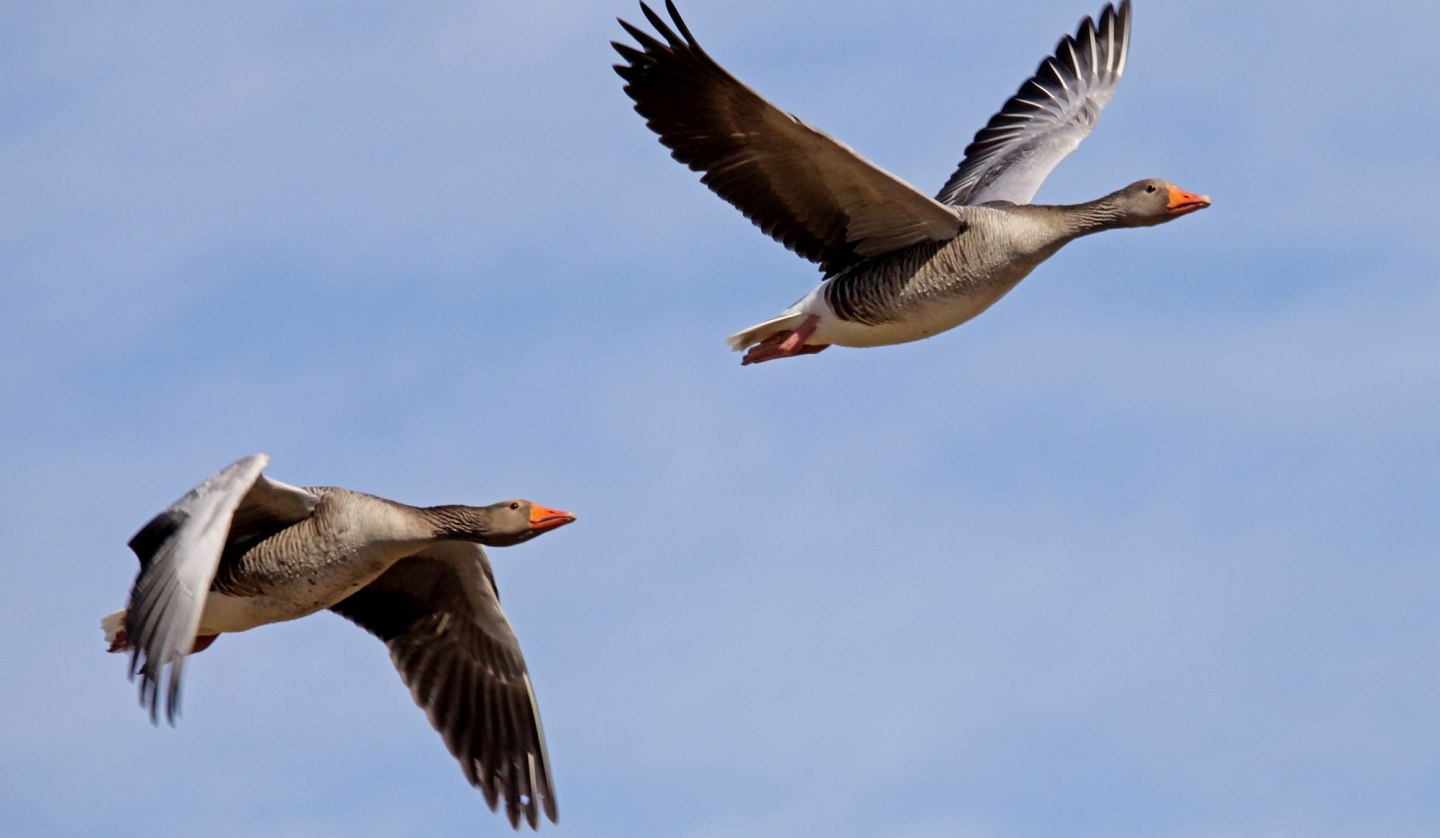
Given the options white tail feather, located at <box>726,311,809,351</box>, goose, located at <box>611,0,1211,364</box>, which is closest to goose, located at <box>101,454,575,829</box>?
white tail feather, located at <box>726,311,809,351</box>

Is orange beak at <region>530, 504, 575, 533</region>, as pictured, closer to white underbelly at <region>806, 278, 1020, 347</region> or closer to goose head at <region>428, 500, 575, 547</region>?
goose head at <region>428, 500, 575, 547</region>

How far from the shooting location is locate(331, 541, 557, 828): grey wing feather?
12.6 meters

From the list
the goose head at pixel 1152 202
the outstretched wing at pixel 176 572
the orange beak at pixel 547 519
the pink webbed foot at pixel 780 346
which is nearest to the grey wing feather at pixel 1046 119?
the goose head at pixel 1152 202

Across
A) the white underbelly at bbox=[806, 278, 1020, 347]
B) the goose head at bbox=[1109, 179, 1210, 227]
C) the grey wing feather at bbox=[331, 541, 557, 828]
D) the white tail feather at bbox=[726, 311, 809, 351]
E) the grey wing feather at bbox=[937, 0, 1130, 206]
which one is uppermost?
the grey wing feather at bbox=[937, 0, 1130, 206]

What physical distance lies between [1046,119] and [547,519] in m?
6.93

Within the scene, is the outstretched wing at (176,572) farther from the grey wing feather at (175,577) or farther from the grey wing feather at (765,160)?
the grey wing feather at (765,160)

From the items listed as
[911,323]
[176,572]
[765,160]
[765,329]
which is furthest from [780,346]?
[176,572]

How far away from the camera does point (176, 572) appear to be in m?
10.1

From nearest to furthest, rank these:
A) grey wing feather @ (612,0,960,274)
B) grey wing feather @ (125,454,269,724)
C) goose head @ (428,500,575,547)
→ grey wing feather @ (125,454,269,724), goose head @ (428,500,575,547), grey wing feather @ (612,0,960,274)

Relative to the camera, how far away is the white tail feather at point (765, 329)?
13609mm

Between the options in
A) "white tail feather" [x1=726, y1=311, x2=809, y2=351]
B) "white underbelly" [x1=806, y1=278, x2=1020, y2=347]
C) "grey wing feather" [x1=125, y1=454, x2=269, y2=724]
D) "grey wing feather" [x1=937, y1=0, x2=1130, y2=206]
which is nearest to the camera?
"grey wing feather" [x1=125, y1=454, x2=269, y2=724]

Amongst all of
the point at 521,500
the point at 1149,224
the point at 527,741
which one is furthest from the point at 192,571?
the point at 1149,224

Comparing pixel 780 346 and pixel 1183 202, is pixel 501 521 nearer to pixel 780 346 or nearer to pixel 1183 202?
pixel 780 346

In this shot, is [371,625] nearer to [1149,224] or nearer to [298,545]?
[298,545]
